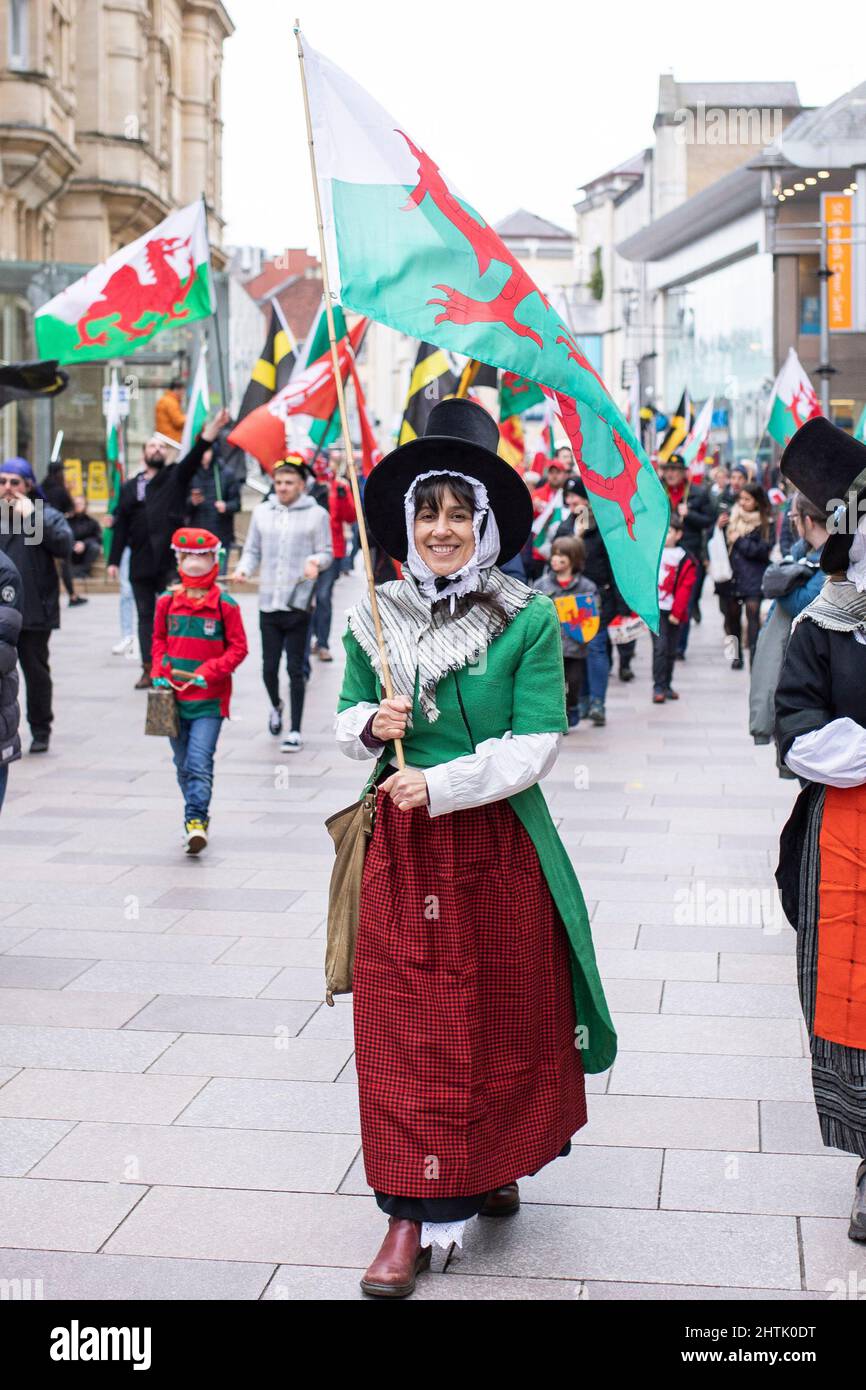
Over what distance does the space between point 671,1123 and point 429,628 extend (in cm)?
170

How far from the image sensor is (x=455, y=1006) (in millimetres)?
3986

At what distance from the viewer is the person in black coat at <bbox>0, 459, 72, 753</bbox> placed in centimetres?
1095

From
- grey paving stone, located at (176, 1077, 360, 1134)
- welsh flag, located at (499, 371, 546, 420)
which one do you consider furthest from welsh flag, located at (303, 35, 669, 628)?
welsh flag, located at (499, 371, 546, 420)

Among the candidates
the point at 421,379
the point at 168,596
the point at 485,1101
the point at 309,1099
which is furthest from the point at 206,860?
the point at 421,379

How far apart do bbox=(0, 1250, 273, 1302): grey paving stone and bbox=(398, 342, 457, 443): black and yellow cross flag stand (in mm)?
9462

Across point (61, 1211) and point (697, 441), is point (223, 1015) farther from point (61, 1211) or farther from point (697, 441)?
point (697, 441)

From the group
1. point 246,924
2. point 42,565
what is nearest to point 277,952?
point 246,924

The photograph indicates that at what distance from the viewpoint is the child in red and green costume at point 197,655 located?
8.56 metres

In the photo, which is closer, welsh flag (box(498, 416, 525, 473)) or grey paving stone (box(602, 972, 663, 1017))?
grey paving stone (box(602, 972, 663, 1017))

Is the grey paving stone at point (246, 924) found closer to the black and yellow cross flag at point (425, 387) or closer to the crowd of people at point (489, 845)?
the crowd of people at point (489, 845)

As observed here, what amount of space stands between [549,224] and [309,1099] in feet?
377

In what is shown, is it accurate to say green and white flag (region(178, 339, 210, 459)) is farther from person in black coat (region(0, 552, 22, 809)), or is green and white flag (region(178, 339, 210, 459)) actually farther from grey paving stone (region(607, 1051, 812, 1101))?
grey paving stone (region(607, 1051, 812, 1101))

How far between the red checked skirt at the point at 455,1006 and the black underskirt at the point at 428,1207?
3 centimetres
